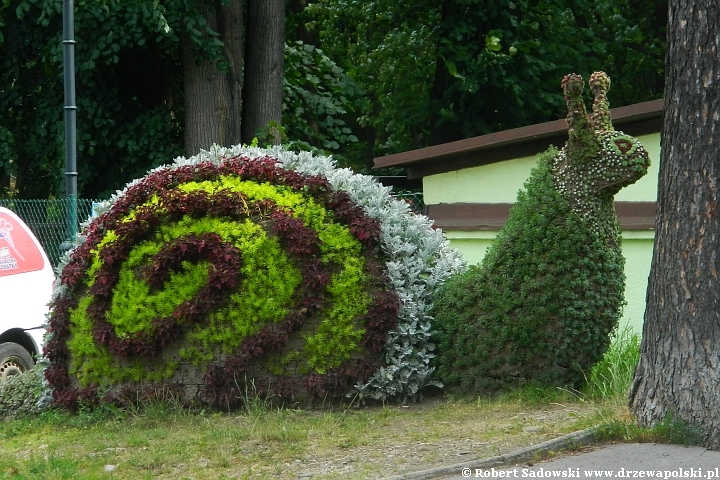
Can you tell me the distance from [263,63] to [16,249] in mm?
7135

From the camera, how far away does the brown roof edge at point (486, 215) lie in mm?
10039

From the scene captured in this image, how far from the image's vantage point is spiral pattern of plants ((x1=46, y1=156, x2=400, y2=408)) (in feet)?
24.5

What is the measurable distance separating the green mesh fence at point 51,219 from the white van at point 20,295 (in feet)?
11.4

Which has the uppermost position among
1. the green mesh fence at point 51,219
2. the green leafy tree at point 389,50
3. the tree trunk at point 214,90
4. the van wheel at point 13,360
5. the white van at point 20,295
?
the green leafy tree at point 389,50

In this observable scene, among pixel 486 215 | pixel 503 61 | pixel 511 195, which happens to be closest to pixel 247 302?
pixel 486 215

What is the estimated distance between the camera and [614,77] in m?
23.9

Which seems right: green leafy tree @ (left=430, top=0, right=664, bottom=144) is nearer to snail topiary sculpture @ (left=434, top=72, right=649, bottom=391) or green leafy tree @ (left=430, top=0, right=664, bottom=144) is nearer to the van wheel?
snail topiary sculpture @ (left=434, top=72, right=649, bottom=391)

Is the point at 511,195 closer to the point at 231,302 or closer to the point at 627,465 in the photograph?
the point at 231,302

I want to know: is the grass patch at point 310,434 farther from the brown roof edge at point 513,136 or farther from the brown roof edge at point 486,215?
the brown roof edge at point 513,136

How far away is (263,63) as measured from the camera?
15.5m

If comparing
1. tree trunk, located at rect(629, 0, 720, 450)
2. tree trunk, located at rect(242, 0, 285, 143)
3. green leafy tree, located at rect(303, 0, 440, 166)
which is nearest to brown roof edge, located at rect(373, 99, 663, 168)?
tree trunk, located at rect(629, 0, 720, 450)

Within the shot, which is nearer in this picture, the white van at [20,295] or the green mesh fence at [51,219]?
the white van at [20,295]

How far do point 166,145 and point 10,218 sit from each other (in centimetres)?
718

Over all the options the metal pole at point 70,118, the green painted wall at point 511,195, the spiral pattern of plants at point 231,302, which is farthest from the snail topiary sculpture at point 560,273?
the metal pole at point 70,118
